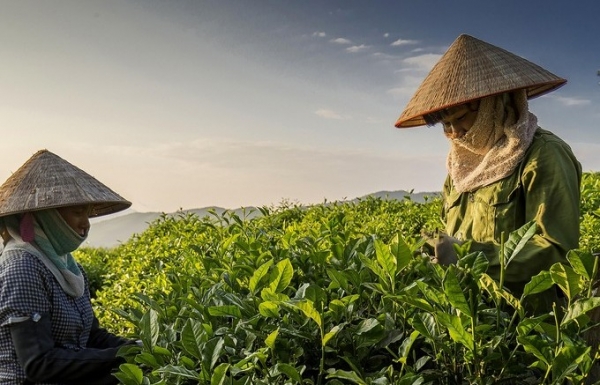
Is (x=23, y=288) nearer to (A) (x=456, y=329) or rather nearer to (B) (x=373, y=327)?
(B) (x=373, y=327)

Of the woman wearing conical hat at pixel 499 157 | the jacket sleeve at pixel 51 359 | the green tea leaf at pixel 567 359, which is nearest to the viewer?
the green tea leaf at pixel 567 359

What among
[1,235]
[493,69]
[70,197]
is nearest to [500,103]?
[493,69]

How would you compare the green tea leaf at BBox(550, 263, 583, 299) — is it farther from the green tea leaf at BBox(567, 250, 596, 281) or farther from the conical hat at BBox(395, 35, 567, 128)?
the conical hat at BBox(395, 35, 567, 128)

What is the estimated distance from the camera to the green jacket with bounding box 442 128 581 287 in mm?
2244

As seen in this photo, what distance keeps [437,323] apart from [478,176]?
1.26 metres

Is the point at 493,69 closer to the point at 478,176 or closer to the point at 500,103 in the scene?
the point at 500,103

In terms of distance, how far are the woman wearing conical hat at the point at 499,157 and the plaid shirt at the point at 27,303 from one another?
1.79m

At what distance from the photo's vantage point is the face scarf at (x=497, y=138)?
8.38 feet

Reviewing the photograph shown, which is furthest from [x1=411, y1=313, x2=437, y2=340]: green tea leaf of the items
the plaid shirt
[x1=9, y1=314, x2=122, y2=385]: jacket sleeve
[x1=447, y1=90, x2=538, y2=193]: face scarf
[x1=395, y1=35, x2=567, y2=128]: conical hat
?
the plaid shirt

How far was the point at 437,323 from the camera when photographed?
1.61 m

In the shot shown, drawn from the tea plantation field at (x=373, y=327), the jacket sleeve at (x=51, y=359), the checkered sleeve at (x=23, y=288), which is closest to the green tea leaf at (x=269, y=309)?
the tea plantation field at (x=373, y=327)

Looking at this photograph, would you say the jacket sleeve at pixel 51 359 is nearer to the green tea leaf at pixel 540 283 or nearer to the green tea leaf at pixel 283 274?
the green tea leaf at pixel 283 274

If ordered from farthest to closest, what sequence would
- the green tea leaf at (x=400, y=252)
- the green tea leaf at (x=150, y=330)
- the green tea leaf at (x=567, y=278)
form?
the green tea leaf at (x=150, y=330), the green tea leaf at (x=400, y=252), the green tea leaf at (x=567, y=278)

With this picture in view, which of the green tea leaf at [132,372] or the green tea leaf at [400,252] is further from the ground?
the green tea leaf at [400,252]
